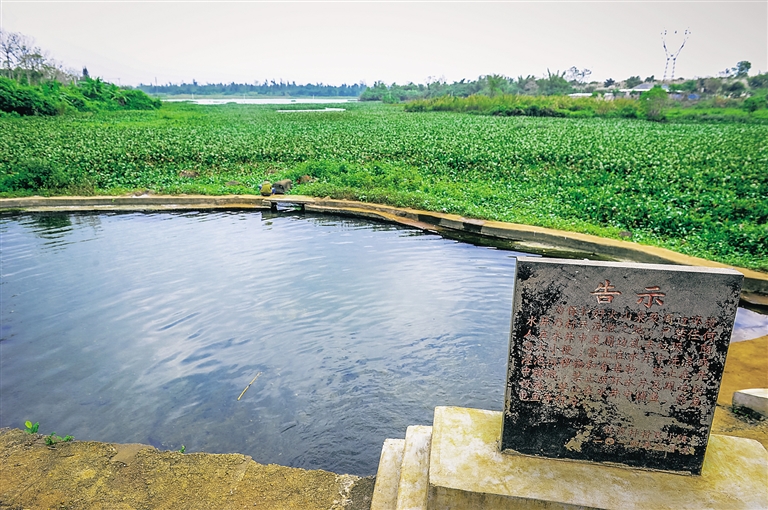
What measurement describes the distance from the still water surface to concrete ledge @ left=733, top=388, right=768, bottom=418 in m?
1.88

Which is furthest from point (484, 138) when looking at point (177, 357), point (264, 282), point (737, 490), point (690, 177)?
point (737, 490)

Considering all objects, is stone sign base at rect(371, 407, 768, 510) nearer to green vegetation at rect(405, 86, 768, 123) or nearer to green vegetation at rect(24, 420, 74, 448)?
green vegetation at rect(24, 420, 74, 448)

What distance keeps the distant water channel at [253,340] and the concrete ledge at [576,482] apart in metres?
1.17

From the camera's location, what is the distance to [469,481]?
7.65ft

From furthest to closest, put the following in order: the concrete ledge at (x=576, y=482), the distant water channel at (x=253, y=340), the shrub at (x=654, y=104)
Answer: the shrub at (x=654, y=104), the distant water channel at (x=253, y=340), the concrete ledge at (x=576, y=482)

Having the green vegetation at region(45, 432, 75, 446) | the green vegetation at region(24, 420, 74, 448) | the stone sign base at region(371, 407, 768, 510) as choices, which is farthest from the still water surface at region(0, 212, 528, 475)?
the stone sign base at region(371, 407, 768, 510)

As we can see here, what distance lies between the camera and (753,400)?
362 cm

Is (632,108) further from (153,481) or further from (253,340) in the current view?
(153,481)

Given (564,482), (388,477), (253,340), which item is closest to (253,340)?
(253,340)

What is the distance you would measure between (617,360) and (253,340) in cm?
385

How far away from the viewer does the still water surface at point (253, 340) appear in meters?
3.84

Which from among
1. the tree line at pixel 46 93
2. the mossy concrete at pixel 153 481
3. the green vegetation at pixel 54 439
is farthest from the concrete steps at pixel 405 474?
the tree line at pixel 46 93

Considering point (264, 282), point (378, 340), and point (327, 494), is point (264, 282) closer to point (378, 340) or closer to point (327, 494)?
point (378, 340)

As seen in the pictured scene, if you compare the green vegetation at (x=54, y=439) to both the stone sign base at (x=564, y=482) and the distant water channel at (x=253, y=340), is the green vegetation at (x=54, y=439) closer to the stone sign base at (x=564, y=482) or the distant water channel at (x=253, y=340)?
the distant water channel at (x=253, y=340)
